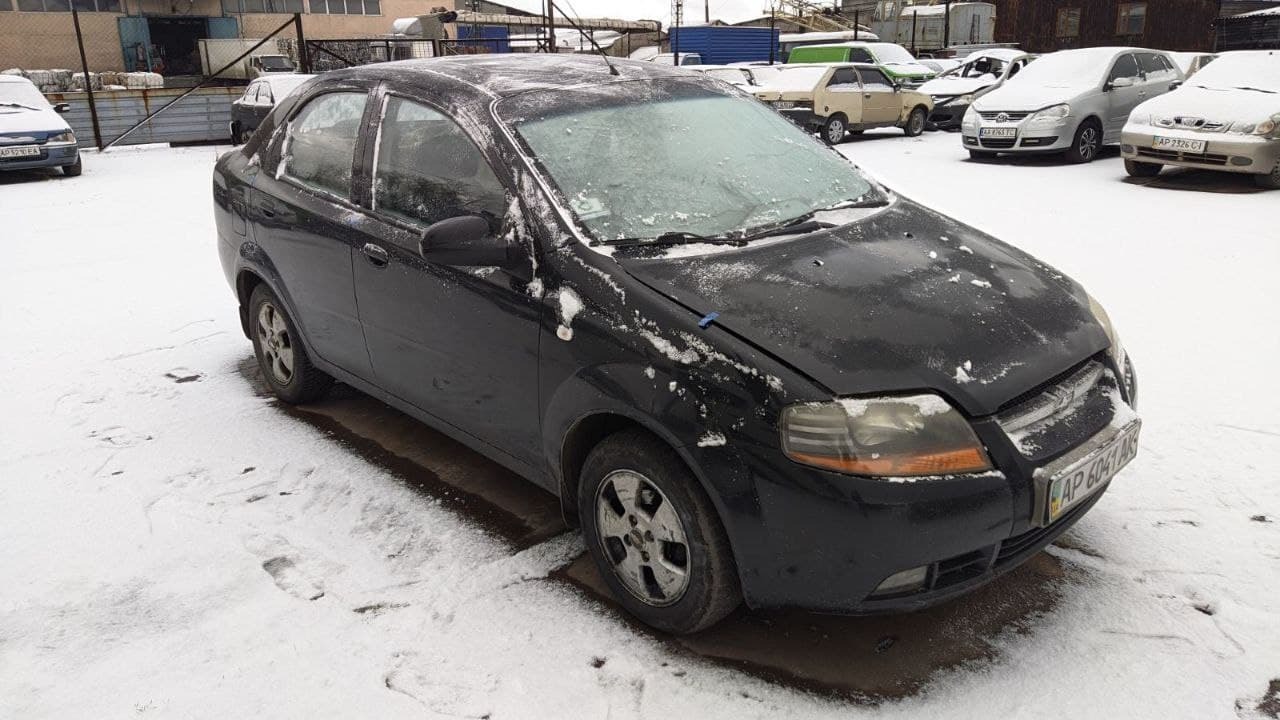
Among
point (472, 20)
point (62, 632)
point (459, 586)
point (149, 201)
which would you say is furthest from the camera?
point (472, 20)

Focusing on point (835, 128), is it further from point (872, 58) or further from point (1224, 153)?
point (1224, 153)

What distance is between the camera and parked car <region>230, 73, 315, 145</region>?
1639 cm

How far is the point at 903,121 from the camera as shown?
16953 millimetres

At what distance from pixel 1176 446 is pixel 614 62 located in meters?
2.83

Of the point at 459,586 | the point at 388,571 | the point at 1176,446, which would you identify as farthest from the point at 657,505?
the point at 1176,446

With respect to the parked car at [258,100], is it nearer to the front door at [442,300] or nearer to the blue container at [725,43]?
the front door at [442,300]

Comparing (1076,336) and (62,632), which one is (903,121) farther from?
(62,632)

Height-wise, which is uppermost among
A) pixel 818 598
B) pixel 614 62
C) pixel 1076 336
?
pixel 614 62

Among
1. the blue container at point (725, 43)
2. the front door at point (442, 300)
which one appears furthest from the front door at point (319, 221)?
the blue container at point (725, 43)

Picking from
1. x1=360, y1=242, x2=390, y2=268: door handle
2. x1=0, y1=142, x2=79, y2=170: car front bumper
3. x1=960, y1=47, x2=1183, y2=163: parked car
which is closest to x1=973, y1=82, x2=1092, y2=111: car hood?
x1=960, y1=47, x2=1183, y2=163: parked car

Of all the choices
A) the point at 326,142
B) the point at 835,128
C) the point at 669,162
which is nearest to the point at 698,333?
the point at 669,162

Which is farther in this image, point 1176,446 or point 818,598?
point 1176,446

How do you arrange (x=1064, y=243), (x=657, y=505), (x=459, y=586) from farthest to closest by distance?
1. (x=1064, y=243)
2. (x=459, y=586)
3. (x=657, y=505)

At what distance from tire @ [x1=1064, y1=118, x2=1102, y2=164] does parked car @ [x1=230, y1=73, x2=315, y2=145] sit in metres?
12.6
